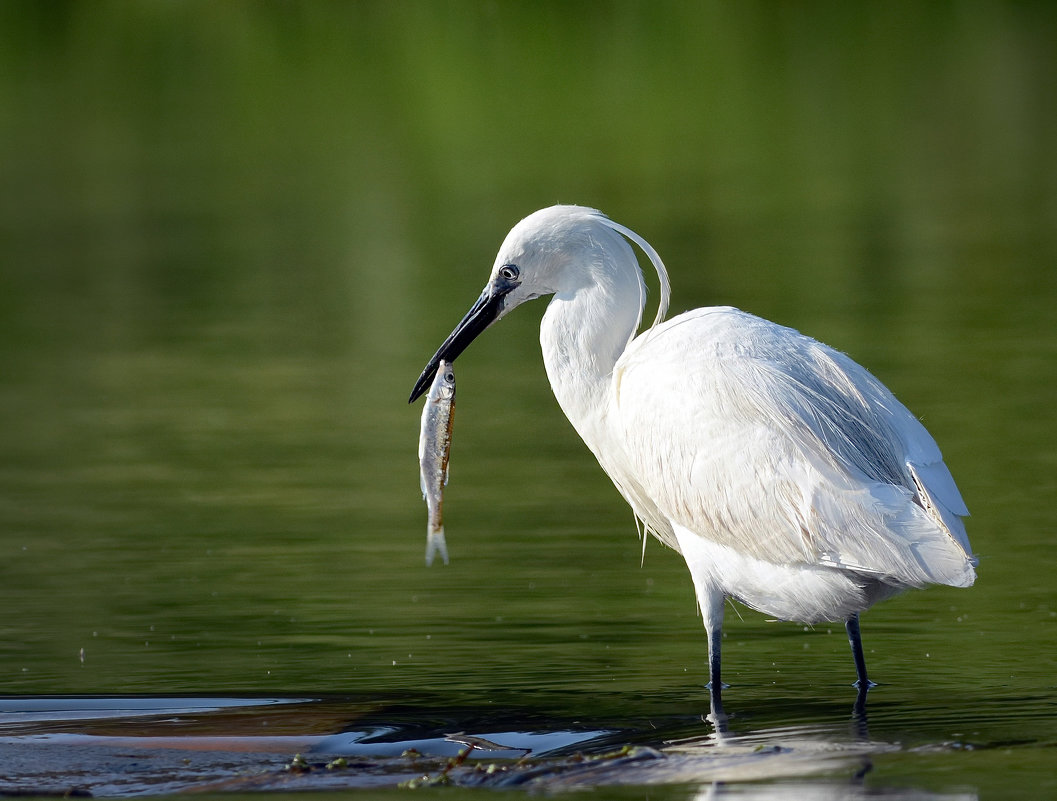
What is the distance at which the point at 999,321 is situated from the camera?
1430 cm

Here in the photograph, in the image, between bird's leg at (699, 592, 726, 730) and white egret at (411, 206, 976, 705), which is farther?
bird's leg at (699, 592, 726, 730)

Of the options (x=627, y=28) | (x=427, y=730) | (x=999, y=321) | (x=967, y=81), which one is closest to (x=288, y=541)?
(x=427, y=730)

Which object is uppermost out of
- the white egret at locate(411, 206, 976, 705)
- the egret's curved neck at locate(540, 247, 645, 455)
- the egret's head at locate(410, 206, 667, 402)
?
the egret's head at locate(410, 206, 667, 402)

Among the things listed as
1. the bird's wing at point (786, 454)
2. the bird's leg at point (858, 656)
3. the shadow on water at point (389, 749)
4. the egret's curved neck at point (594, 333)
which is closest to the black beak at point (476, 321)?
the egret's curved neck at point (594, 333)

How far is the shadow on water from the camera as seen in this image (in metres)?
5.87

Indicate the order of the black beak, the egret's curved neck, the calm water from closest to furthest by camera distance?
the calm water < the egret's curved neck < the black beak

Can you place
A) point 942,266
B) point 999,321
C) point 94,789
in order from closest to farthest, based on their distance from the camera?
1. point 94,789
2. point 999,321
3. point 942,266

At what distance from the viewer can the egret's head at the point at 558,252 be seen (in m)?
7.51

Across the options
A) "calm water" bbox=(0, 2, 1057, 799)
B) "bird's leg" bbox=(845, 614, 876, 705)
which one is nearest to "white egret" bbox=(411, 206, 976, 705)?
"bird's leg" bbox=(845, 614, 876, 705)

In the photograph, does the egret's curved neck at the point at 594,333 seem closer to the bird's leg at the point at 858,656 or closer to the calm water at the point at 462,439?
the calm water at the point at 462,439

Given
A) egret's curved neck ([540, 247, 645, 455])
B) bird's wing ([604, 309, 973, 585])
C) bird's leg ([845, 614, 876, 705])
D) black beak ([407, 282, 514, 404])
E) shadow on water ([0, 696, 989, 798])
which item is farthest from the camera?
black beak ([407, 282, 514, 404])

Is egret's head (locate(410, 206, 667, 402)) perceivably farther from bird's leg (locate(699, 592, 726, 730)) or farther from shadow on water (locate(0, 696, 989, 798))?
shadow on water (locate(0, 696, 989, 798))

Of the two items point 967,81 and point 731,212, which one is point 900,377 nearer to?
point 731,212

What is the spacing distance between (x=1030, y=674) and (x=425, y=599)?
2.61 m
